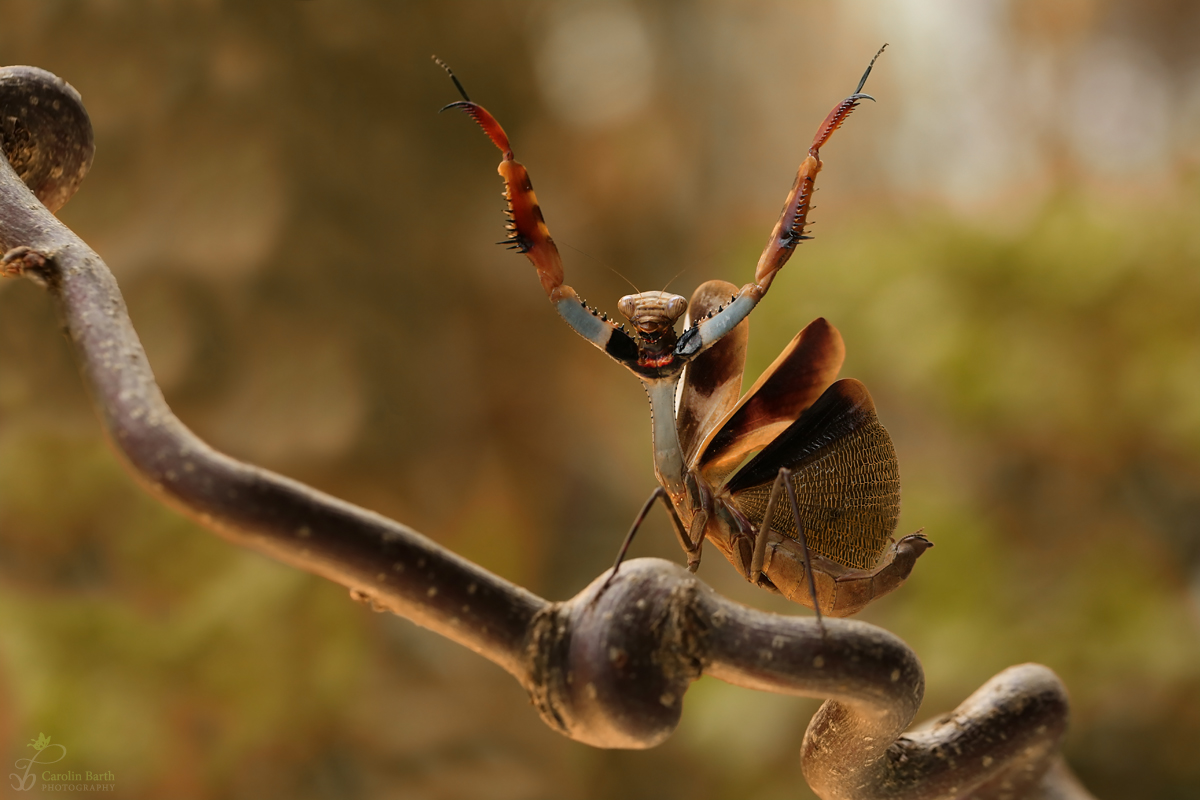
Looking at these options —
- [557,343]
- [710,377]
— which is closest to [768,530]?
[710,377]

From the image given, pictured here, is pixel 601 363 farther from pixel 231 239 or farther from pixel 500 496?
pixel 231 239

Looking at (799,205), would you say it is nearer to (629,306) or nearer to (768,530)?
(629,306)

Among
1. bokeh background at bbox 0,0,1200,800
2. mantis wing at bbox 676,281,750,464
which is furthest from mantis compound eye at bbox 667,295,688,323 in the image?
bokeh background at bbox 0,0,1200,800

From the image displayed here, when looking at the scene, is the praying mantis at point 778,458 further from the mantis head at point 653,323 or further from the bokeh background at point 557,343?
the bokeh background at point 557,343

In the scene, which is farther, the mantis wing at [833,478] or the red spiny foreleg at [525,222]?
the mantis wing at [833,478]

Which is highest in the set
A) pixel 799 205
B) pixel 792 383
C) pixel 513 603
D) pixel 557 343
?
pixel 799 205

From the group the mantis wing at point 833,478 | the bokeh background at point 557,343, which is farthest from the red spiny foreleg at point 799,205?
the bokeh background at point 557,343

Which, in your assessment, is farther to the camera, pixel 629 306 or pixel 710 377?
pixel 710 377
